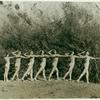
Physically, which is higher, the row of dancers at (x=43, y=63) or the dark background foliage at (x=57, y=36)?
the dark background foliage at (x=57, y=36)

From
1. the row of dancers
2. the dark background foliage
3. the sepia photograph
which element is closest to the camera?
the sepia photograph

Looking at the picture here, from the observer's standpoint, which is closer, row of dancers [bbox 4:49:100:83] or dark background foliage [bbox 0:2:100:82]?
row of dancers [bbox 4:49:100:83]

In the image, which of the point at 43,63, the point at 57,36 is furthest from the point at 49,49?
the point at 43,63

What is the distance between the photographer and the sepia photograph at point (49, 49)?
15.2 meters

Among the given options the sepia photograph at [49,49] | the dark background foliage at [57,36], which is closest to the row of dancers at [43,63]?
the sepia photograph at [49,49]

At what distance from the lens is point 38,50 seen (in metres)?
16.6

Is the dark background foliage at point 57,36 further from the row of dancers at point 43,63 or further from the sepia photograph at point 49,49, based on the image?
the row of dancers at point 43,63

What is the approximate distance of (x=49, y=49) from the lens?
1661 centimetres

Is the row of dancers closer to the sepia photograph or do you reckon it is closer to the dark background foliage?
the sepia photograph

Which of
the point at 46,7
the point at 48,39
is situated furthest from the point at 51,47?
the point at 46,7

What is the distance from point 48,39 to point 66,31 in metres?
0.77

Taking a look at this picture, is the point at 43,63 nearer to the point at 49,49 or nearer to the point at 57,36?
the point at 49,49

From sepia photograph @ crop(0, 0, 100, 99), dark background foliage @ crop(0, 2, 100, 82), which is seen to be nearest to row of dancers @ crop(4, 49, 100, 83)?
sepia photograph @ crop(0, 0, 100, 99)

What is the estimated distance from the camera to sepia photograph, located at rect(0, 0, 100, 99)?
1523 cm
